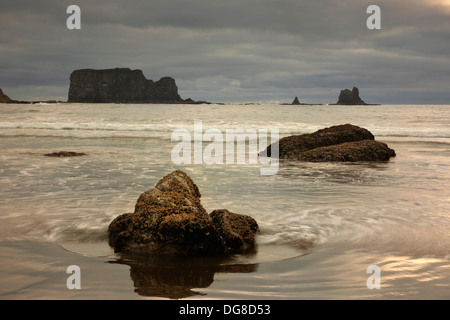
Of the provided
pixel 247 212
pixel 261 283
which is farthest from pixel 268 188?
pixel 261 283

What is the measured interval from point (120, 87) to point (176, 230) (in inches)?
6328

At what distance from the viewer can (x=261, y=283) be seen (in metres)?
3.61

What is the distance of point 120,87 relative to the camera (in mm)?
157750

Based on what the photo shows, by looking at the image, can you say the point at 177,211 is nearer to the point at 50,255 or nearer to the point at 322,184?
the point at 50,255

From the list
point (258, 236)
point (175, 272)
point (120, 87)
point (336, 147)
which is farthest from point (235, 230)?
point (120, 87)

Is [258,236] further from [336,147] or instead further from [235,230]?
[336,147]

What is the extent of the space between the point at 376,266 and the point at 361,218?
1923 millimetres

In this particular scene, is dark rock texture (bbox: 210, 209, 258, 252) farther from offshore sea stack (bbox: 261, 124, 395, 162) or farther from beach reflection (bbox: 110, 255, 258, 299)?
offshore sea stack (bbox: 261, 124, 395, 162)

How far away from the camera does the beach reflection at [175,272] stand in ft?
11.2

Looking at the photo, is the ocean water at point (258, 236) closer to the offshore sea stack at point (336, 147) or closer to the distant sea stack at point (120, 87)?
the offshore sea stack at point (336, 147)

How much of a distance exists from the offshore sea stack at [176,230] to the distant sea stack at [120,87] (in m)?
153

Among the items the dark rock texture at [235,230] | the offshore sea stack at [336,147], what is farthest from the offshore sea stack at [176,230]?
the offshore sea stack at [336,147]

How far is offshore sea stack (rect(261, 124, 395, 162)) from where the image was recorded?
1273 centimetres
